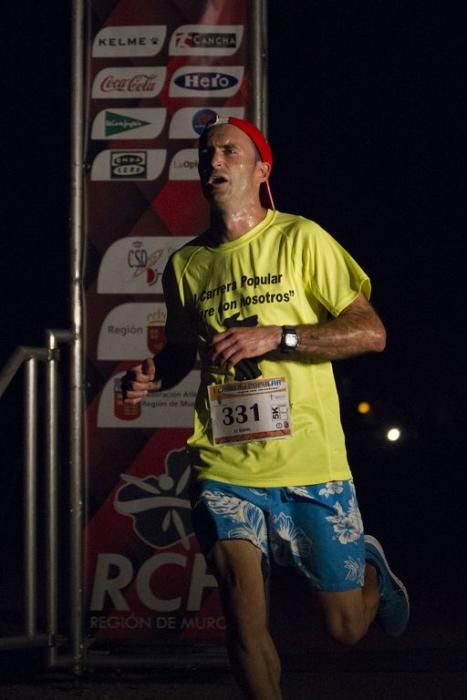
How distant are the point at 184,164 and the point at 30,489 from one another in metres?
1.62

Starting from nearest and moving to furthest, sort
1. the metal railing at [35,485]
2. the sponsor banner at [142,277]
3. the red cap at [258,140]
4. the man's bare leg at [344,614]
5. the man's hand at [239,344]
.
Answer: the man's hand at [239,344] < the man's bare leg at [344,614] < the red cap at [258,140] < the metal railing at [35,485] < the sponsor banner at [142,277]

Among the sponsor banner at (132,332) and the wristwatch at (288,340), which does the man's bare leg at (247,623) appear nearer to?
the wristwatch at (288,340)

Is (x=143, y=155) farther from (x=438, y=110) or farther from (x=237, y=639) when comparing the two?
(x=438, y=110)

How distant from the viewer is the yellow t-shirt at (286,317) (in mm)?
4910

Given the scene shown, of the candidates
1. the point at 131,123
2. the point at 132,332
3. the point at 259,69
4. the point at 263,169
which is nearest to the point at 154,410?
the point at 132,332

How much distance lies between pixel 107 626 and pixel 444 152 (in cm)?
3045

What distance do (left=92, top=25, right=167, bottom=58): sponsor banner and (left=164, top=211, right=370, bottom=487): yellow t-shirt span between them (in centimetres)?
190

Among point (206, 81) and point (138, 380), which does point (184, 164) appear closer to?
point (206, 81)

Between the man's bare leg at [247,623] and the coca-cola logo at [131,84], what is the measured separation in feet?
8.79

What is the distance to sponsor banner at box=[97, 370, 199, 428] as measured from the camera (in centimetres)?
675

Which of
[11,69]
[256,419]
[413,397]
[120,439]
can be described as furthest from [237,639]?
[413,397]

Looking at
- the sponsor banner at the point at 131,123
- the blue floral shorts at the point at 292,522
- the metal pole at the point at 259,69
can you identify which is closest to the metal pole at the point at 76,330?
the sponsor banner at the point at 131,123

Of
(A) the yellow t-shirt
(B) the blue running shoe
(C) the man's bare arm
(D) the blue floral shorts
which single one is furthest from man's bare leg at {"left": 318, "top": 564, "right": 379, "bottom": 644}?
(C) the man's bare arm

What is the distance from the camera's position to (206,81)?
6.70 meters
